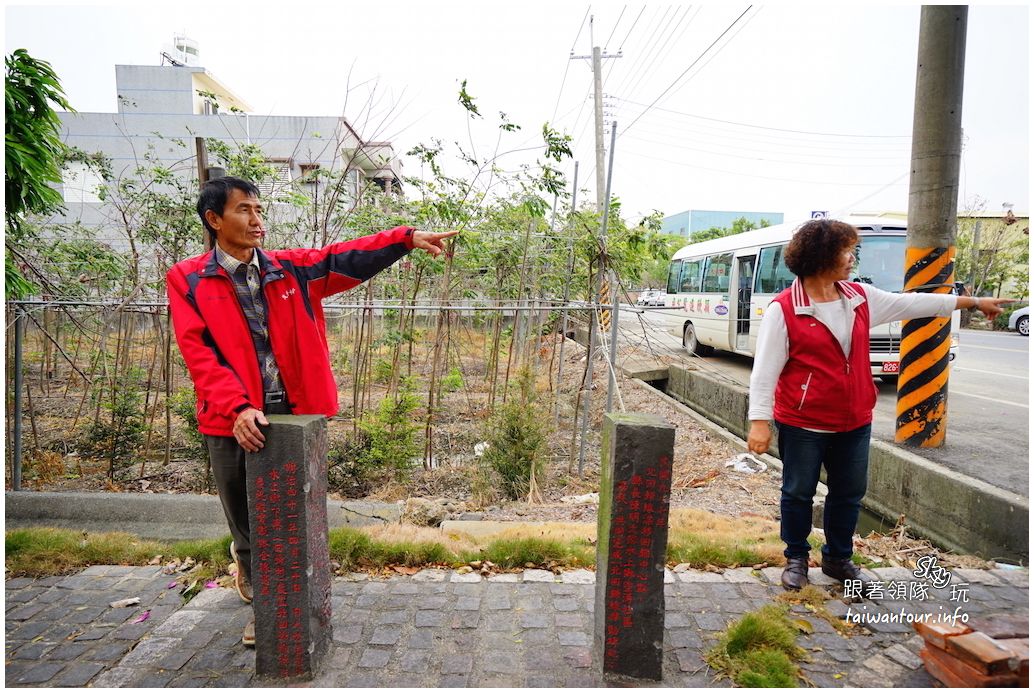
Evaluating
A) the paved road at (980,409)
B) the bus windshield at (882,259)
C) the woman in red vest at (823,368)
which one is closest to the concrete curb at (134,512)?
the woman in red vest at (823,368)

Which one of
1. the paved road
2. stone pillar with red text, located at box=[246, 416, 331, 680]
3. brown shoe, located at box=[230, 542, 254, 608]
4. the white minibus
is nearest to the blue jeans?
the paved road

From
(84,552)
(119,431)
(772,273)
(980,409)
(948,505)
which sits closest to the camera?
(84,552)

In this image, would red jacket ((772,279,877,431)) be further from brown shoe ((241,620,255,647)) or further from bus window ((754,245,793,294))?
bus window ((754,245,793,294))

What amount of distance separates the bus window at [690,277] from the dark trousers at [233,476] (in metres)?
12.4

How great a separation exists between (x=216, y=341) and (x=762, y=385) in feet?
7.84

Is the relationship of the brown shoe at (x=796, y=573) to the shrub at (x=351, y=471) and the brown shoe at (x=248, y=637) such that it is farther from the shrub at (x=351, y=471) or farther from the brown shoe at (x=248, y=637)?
the shrub at (x=351, y=471)

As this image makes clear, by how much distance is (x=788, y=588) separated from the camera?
2783mm

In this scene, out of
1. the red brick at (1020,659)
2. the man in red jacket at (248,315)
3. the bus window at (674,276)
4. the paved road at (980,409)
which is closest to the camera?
the red brick at (1020,659)

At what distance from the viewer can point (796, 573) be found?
2807 millimetres

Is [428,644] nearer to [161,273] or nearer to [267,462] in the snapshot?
[267,462]

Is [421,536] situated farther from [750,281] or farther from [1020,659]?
[750,281]

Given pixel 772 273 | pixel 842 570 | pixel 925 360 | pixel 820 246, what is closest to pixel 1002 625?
pixel 842 570

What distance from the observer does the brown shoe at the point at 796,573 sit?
2.78 m

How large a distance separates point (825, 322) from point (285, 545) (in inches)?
97.1
